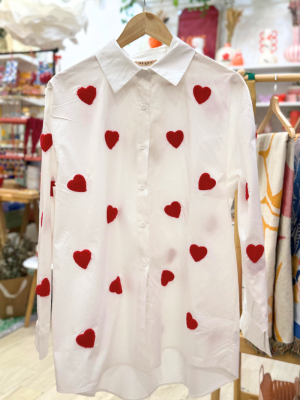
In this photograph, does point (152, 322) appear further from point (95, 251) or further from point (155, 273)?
point (95, 251)

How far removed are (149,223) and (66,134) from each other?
34 cm

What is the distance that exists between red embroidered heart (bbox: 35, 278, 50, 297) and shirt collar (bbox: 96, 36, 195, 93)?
0.58 m

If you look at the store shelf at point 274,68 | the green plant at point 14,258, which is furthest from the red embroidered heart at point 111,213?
the store shelf at point 274,68

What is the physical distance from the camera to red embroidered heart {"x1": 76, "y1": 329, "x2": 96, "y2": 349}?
0.95 meters

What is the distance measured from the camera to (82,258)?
3.13 ft

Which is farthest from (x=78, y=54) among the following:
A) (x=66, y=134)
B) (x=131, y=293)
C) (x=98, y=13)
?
(x=131, y=293)

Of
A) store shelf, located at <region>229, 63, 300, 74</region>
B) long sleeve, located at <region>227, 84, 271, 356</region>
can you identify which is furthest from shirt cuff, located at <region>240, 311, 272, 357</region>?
store shelf, located at <region>229, 63, 300, 74</region>

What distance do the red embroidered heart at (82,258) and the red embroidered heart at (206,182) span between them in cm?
37

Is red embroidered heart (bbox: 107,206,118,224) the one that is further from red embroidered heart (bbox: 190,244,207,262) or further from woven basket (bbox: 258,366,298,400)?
woven basket (bbox: 258,366,298,400)

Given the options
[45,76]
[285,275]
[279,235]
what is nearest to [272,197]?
[279,235]

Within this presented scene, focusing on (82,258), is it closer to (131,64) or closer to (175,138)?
(175,138)

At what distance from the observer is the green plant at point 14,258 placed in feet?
7.96

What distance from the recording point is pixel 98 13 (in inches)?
127

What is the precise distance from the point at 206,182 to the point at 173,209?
0.41 ft
